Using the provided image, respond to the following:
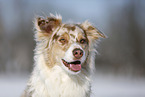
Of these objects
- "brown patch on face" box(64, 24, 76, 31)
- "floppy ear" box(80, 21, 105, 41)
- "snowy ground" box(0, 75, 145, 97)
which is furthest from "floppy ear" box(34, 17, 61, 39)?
"snowy ground" box(0, 75, 145, 97)

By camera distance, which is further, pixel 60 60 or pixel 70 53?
pixel 60 60

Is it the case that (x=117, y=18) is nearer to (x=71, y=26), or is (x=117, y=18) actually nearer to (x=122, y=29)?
(x=122, y=29)

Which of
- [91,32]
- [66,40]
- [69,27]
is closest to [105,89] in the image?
[91,32]

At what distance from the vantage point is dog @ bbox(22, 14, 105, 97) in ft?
20.0

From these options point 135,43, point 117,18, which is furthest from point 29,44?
point 135,43

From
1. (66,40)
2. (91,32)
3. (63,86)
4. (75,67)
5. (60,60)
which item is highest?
(91,32)

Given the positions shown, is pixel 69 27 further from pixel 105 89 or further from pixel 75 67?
pixel 105 89

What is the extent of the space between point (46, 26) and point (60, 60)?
932mm

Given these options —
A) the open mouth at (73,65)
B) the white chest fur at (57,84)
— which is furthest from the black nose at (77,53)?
the white chest fur at (57,84)

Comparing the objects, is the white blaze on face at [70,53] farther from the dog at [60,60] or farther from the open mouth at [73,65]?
the open mouth at [73,65]

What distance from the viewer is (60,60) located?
6234 millimetres

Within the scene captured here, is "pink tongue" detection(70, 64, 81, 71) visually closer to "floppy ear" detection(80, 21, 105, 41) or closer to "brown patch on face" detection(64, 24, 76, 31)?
"brown patch on face" detection(64, 24, 76, 31)

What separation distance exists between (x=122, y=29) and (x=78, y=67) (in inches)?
1240

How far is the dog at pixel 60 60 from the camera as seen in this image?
20.0 feet
